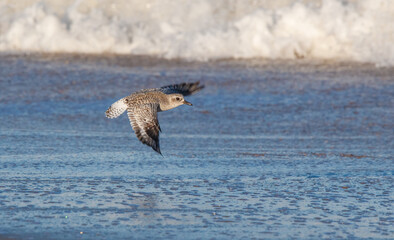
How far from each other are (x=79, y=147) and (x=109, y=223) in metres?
2.37

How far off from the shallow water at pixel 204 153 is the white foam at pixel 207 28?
573 millimetres

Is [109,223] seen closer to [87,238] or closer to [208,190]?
[87,238]

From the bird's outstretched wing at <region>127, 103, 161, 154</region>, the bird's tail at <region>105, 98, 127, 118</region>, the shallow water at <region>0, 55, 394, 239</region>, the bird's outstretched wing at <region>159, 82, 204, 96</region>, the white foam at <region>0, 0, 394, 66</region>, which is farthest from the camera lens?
the white foam at <region>0, 0, 394, 66</region>

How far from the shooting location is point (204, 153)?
6.68 meters

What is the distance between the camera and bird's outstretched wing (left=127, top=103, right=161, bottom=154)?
5719mm

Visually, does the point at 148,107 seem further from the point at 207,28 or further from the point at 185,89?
the point at 207,28

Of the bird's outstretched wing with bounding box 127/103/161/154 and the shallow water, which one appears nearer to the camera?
the shallow water

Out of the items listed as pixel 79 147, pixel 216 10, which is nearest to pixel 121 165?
pixel 79 147

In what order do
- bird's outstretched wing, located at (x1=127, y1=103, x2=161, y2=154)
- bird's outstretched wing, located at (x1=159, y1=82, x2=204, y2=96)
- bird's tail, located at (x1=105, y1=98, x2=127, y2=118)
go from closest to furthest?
bird's outstretched wing, located at (x1=127, y1=103, x2=161, y2=154) → bird's tail, located at (x1=105, y1=98, x2=127, y2=118) → bird's outstretched wing, located at (x1=159, y1=82, x2=204, y2=96)

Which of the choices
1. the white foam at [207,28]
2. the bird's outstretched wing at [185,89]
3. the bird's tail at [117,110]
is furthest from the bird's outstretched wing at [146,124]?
the white foam at [207,28]

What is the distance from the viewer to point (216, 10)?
12555mm

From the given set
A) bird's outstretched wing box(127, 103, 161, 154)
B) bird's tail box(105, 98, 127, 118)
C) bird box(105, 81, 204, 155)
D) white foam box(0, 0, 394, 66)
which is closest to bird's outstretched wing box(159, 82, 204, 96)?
bird box(105, 81, 204, 155)

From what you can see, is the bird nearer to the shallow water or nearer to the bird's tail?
the bird's tail

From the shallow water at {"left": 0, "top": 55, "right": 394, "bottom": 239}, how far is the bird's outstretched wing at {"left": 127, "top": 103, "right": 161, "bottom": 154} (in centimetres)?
29
